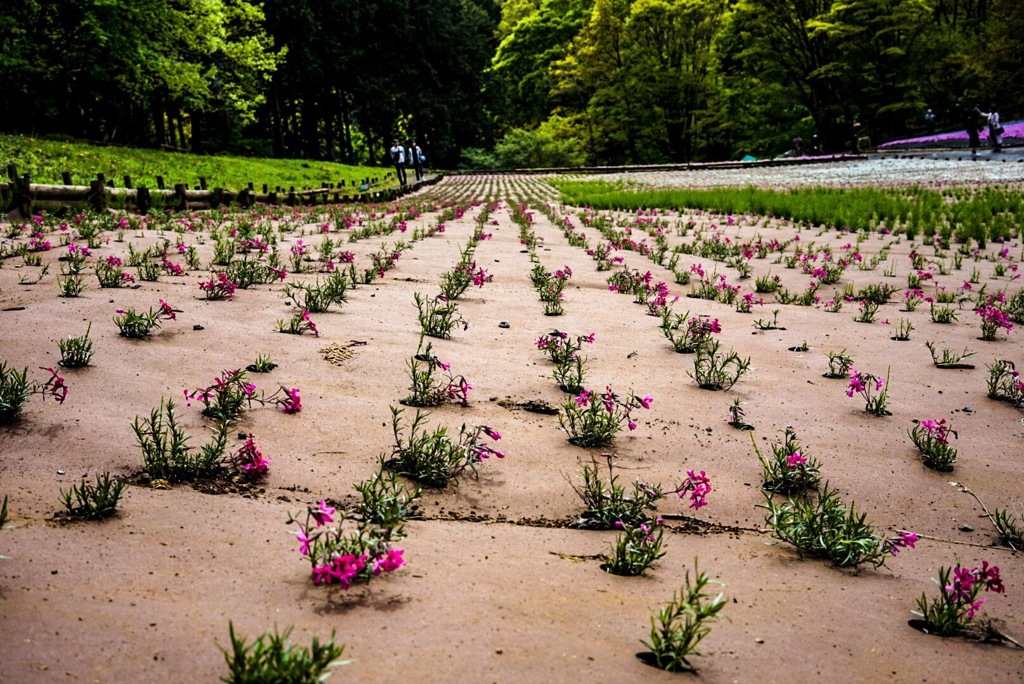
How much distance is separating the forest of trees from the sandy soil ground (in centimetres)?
3060

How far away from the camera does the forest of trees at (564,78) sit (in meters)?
34.4

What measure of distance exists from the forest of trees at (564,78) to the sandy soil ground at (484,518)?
100 feet

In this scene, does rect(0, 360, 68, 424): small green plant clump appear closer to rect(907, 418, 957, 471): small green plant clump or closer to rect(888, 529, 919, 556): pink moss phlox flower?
rect(888, 529, 919, 556): pink moss phlox flower

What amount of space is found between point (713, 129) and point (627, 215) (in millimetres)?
42332

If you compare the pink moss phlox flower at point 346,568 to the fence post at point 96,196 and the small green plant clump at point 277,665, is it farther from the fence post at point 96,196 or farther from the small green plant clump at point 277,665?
the fence post at point 96,196

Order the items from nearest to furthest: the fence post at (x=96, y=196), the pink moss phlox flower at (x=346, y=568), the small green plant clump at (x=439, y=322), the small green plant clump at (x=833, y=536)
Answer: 1. the pink moss phlox flower at (x=346, y=568)
2. the small green plant clump at (x=833, y=536)
3. the small green plant clump at (x=439, y=322)
4. the fence post at (x=96, y=196)

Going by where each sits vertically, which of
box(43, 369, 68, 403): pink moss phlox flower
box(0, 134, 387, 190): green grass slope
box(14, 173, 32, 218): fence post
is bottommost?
box(43, 369, 68, 403): pink moss phlox flower

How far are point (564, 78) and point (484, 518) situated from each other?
2358 inches

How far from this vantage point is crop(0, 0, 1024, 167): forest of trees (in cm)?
3438

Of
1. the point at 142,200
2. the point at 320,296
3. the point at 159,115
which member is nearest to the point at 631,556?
the point at 320,296

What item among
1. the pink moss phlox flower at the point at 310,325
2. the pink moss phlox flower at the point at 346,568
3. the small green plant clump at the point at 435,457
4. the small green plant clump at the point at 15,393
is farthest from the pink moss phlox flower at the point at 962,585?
the pink moss phlox flower at the point at 310,325

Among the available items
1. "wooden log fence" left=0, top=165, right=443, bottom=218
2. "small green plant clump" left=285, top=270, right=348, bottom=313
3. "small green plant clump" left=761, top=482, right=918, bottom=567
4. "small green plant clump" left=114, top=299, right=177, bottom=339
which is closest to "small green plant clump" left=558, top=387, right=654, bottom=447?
"small green plant clump" left=761, top=482, right=918, bottom=567

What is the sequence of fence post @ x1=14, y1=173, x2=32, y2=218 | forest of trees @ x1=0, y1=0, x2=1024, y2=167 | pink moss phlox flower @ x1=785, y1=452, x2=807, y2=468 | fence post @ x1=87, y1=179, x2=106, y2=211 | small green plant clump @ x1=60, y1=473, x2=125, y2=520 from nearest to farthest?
small green plant clump @ x1=60, y1=473, x2=125, y2=520 → pink moss phlox flower @ x1=785, y1=452, x2=807, y2=468 → fence post @ x1=14, y1=173, x2=32, y2=218 → fence post @ x1=87, y1=179, x2=106, y2=211 → forest of trees @ x1=0, y1=0, x2=1024, y2=167

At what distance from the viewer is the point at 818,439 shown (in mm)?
3090
